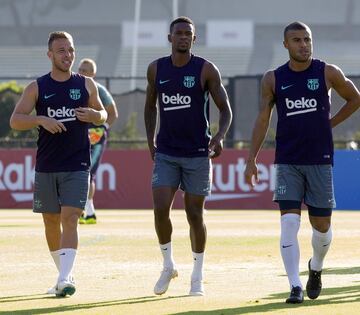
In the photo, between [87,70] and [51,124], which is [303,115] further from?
[87,70]

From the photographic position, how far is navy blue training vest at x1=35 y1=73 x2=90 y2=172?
10633 millimetres

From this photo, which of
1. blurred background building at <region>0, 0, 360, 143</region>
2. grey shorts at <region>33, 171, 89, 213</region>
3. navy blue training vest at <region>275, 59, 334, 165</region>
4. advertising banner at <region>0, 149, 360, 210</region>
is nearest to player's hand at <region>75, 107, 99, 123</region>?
grey shorts at <region>33, 171, 89, 213</region>

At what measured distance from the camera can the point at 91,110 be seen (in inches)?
416

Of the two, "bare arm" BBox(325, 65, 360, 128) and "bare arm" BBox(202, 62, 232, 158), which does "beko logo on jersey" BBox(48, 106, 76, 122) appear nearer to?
"bare arm" BBox(202, 62, 232, 158)

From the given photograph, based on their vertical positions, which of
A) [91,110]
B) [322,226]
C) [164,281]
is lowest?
[164,281]

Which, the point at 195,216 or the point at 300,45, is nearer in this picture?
the point at 300,45

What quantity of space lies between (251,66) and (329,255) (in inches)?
2527

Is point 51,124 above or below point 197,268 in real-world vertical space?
above

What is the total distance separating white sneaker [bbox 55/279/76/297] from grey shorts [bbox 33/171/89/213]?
65 cm

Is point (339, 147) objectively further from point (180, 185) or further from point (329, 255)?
point (180, 185)

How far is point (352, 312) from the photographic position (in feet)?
30.3

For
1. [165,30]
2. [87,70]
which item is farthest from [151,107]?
[165,30]

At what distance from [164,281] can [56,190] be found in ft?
3.65

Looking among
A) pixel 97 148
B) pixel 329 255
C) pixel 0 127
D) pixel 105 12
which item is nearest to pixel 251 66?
pixel 105 12
